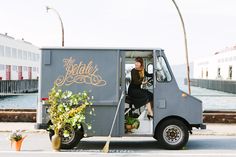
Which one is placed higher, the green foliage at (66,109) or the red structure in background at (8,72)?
the red structure in background at (8,72)

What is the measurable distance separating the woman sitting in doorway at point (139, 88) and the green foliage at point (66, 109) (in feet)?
3.70

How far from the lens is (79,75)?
1080 cm

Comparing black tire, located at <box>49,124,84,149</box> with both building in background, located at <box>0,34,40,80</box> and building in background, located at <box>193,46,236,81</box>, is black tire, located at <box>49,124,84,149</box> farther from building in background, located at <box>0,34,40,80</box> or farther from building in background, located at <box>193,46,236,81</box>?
building in background, located at <box>193,46,236,81</box>

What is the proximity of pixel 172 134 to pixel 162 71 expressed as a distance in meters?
1.58

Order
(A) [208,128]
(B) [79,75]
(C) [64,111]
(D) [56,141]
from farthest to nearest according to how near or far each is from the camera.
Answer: (A) [208,128] < (B) [79,75] < (C) [64,111] < (D) [56,141]

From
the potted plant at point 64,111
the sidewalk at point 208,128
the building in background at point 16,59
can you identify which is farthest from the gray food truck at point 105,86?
the building in background at point 16,59

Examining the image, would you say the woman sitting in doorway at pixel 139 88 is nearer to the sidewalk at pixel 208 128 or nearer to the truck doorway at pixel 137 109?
the truck doorway at pixel 137 109

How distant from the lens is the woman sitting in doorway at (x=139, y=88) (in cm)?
1087

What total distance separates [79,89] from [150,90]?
1872mm

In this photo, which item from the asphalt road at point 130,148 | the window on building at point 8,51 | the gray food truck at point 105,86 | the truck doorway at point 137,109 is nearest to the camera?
the asphalt road at point 130,148

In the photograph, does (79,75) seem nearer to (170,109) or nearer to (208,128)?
(170,109)

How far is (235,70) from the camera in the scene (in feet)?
276

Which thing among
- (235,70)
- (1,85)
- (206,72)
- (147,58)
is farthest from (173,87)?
(206,72)

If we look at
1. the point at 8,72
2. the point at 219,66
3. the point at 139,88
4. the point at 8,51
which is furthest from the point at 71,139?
the point at 219,66
